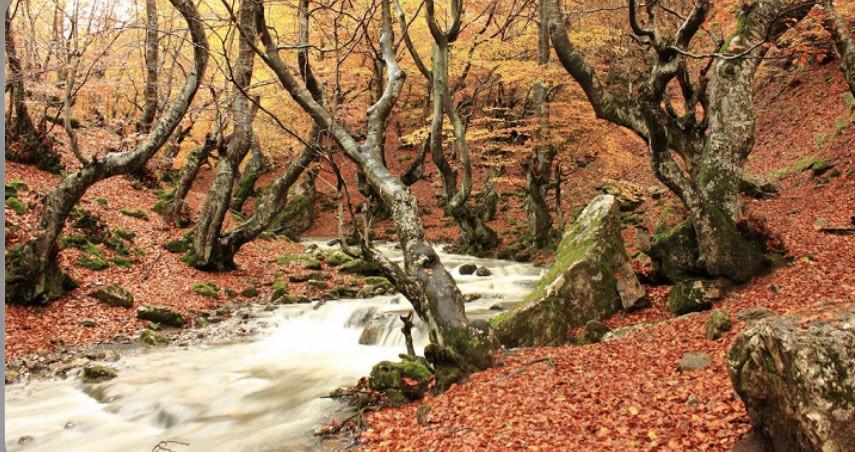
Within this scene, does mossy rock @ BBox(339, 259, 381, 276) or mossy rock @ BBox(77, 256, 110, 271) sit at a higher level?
mossy rock @ BBox(77, 256, 110, 271)

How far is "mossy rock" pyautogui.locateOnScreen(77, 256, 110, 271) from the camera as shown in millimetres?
10492

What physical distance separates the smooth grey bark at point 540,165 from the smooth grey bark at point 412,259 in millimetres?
6542

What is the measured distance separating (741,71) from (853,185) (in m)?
6.20

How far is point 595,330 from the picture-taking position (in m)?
7.23

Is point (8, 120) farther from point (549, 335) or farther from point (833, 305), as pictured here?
point (833, 305)

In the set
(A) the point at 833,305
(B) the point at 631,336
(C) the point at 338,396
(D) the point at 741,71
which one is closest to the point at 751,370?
(A) the point at 833,305

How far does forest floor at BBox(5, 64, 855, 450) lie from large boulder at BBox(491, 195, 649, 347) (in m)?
0.39

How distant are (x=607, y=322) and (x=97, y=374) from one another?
25.9ft

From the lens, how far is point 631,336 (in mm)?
6668

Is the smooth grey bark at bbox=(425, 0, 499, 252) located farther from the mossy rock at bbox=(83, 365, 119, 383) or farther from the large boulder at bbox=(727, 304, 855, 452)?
the large boulder at bbox=(727, 304, 855, 452)

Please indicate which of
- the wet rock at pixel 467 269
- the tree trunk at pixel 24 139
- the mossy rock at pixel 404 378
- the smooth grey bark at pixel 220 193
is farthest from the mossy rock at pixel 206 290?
the mossy rock at pixel 404 378

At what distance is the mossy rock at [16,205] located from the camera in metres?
10.2

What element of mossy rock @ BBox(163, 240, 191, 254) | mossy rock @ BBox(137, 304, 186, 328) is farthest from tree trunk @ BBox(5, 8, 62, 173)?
mossy rock @ BBox(137, 304, 186, 328)

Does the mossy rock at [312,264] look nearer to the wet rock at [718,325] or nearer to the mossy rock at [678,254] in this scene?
the mossy rock at [678,254]
